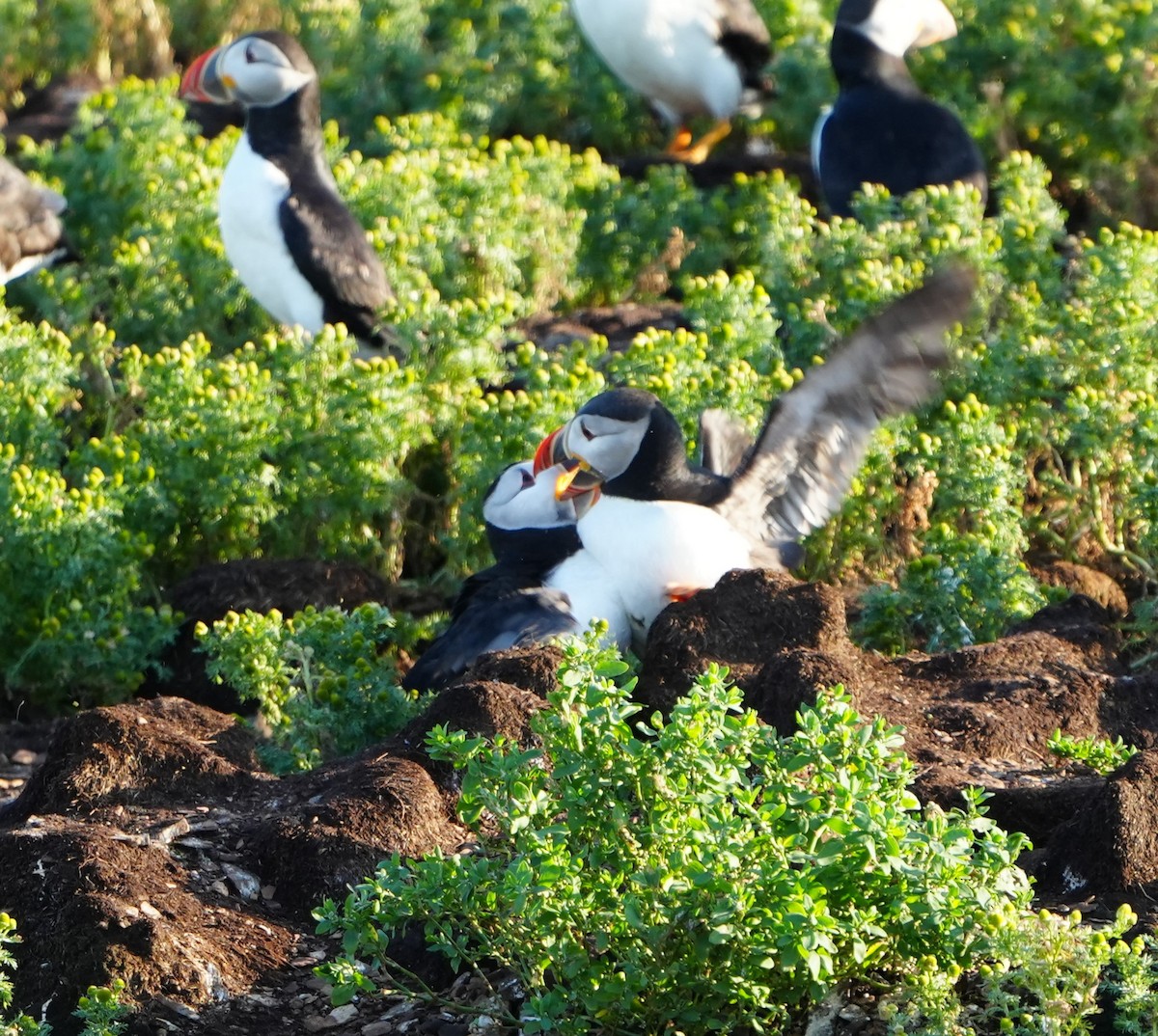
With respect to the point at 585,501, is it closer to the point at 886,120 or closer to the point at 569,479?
the point at 569,479

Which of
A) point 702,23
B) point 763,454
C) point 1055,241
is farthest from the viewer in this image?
point 702,23

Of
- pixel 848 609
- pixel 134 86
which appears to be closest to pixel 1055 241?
pixel 848 609

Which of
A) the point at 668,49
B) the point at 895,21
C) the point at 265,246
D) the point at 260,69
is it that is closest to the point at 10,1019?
the point at 265,246

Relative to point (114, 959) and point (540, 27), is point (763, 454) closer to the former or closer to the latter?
point (114, 959)

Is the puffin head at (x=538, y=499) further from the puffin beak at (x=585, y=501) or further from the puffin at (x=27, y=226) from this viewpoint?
the puffin at (x=27, y=226)

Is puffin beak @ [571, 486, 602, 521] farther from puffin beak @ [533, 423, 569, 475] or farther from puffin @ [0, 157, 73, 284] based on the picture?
puffin @ [0, 157, 73, 284]

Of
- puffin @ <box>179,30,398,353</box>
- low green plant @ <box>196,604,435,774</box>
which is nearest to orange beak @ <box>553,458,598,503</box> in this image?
low green plant @ <box>196,604,435,774</box>

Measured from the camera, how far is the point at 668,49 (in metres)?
9.81

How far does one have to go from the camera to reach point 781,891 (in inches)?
115

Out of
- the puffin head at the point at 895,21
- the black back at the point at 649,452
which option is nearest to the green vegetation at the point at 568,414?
the puffin head at the point at 895,21

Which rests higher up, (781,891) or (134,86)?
(781,891)

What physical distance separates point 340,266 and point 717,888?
497cm

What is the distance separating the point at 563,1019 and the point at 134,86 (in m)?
6.46

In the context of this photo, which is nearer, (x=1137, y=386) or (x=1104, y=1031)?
(x=1104, y=1031)
